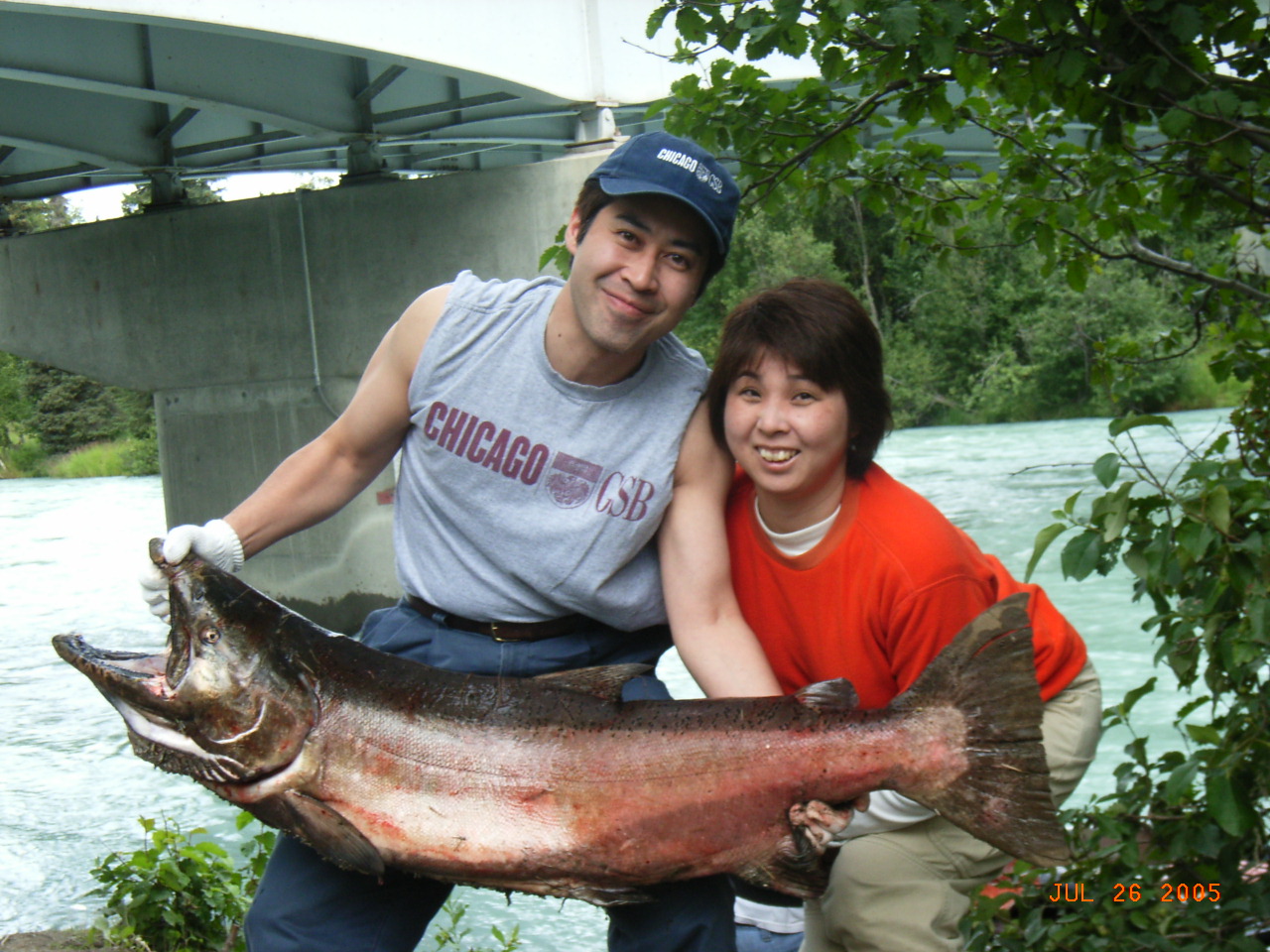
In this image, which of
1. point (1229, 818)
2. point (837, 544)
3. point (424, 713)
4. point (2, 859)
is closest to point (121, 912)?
point (424, 713)

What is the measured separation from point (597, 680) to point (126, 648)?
9389mm

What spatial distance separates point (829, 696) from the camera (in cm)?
245

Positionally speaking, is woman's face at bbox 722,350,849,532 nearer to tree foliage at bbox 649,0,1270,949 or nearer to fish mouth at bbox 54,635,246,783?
tree foliage at bbox 649,0,1270,949

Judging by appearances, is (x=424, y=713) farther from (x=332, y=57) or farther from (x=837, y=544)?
(x=332, y=57)

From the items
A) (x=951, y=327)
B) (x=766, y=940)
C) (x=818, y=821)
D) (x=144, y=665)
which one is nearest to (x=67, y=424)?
(x=951, y=327)

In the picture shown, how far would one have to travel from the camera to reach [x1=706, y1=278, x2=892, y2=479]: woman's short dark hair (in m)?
2.91

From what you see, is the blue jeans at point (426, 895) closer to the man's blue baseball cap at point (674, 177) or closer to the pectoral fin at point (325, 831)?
the pectoral fin at point (325, 831)

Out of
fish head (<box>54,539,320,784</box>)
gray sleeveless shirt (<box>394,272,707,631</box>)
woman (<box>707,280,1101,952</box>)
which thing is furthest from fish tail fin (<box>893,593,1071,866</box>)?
fish head (<box>54,539,320,784</box>)

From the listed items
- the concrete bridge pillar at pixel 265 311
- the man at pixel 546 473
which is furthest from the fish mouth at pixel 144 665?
the concrete bridge pillar at pixel 265 311

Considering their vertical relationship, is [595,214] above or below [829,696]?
above

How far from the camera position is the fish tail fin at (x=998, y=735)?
236 cm

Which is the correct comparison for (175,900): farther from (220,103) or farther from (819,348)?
(220,103)

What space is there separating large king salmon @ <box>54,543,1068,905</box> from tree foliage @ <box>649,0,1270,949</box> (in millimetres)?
614
